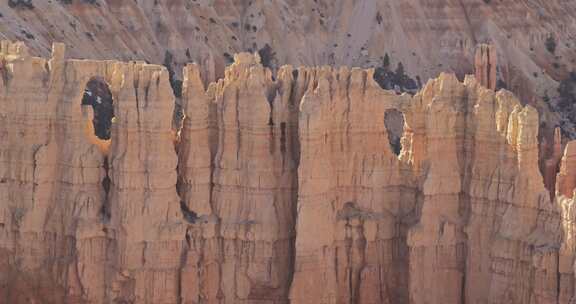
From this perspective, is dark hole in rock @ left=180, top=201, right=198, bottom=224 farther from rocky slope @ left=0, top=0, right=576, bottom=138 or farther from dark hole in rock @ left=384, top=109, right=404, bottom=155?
rocky slope @ left=0, top=0, right=576, bottom=138

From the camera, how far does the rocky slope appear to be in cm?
7362

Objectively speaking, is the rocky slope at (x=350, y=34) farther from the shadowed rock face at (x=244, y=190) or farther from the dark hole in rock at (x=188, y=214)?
the dark hole in rock at (x=188, y=214)

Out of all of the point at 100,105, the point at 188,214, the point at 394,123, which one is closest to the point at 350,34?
the point at 394,123

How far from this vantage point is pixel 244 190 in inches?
1309

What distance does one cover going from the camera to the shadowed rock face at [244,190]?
32812 mm

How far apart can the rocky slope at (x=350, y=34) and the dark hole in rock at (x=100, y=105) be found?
9.58m

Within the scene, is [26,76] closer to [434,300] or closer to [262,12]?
[434,300]

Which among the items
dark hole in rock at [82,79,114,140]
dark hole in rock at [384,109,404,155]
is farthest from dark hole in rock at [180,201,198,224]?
dark hole in rock at [384,109,404,155]

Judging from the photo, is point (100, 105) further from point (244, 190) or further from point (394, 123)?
point (244, 190)

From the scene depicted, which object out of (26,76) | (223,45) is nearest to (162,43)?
(223,45)

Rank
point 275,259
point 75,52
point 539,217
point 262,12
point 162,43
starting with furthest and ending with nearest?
1. point 262,12
2. point 162,43
3. point 75,52
4. point 275,259
5. point 539,217

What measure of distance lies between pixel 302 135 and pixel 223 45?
47433mm

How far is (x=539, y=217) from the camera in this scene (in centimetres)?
3120

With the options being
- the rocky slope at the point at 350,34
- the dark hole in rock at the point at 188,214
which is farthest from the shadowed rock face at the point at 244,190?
the rocky slope at the point at 350,34
